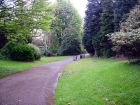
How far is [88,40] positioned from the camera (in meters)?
57.0

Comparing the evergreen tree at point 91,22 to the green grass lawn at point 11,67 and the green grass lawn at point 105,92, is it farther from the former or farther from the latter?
the green grass lawn at point 105,92

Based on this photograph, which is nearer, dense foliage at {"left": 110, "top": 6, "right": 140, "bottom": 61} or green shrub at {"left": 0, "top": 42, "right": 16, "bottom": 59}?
dense foliage at {"left": 110, "top": 6, "right": 140, "bottom": 61}

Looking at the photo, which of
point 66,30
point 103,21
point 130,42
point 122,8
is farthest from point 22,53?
point 66,30

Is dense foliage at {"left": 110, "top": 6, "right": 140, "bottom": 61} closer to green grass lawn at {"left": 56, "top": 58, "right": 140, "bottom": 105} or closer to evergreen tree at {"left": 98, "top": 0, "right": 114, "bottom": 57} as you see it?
green grass lawn at {"left": 56, "top": 58, "right": 140, "bottom": 105}

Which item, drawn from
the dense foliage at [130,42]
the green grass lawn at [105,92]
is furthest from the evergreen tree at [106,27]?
the green grass lawn at [105,92]

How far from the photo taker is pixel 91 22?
55375 millimetres

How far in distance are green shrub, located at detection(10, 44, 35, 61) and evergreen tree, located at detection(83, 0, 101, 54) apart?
1671 cm

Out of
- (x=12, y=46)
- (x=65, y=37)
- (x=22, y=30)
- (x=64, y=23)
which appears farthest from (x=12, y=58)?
(x=64, y=23)

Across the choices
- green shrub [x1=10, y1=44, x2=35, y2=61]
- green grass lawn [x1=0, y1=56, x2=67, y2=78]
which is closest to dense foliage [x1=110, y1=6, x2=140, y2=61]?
green grass lawn [x1=0, y1=56, x2=67, y2=78]

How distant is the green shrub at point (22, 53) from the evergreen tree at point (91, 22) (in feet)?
54.8

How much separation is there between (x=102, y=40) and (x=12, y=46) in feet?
52.9

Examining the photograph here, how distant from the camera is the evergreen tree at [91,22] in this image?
55156mm

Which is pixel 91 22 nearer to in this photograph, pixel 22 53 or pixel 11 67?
pixel 22 53

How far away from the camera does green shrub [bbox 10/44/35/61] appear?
133ft
